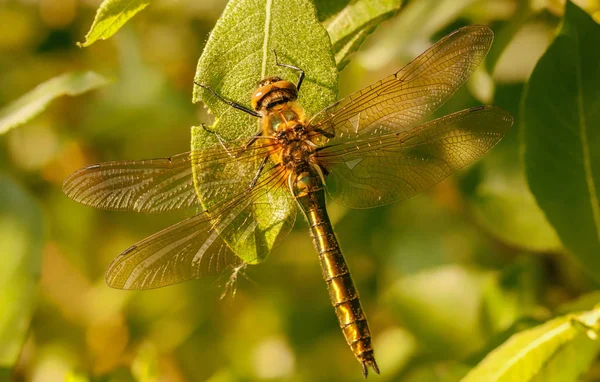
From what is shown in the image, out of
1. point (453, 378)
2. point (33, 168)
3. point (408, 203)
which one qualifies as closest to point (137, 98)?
point (33, 168)

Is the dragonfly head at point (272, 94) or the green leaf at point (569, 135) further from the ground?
the dragonfly head at point (272, 94)

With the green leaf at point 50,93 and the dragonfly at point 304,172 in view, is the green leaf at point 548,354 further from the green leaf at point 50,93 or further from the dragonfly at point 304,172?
the green leaf at point 50,93

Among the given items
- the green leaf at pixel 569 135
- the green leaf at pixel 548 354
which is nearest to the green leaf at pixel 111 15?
the green leaf at pixel 569 135

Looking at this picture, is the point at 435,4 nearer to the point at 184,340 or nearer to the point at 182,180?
the point at 182,180

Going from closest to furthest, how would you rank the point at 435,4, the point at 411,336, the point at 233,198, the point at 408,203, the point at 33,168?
1. the point at 233,198
2. the point at 435,4
3. the point at 411,336
4. the point at 408,203
5. the point at 33,168

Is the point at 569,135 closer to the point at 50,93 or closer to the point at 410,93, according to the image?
the point at 410,93

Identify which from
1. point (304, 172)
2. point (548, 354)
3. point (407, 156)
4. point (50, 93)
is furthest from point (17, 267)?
point (548, 354)
